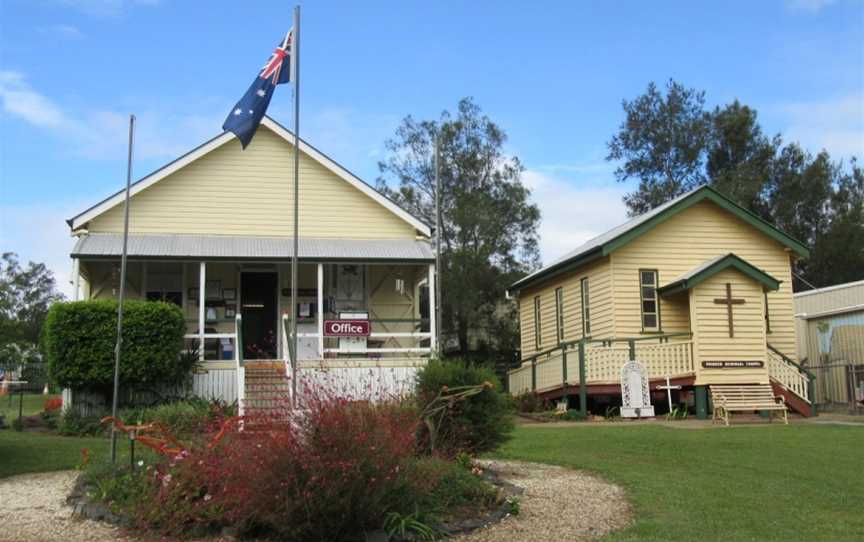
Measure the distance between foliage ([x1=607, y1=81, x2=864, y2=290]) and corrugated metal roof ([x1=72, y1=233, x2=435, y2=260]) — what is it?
30.6 meters

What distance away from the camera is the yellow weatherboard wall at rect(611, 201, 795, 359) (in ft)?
77.6

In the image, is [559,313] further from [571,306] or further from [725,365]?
[725,365]

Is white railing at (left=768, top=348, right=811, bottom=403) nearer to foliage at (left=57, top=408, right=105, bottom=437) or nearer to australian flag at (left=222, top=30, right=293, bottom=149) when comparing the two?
australian flag at (left=222, top=30, right=293, bottom=149)

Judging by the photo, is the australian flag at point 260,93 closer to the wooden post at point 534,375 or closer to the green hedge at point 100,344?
the green hedge at point 100,344

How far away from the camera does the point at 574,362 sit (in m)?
23.4

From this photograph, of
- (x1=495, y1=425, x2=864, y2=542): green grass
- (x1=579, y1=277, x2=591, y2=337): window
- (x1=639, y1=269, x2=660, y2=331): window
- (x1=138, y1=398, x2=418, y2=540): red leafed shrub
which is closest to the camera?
(x1=138, y1=398, x2=418, y2=540): red leafed shrub

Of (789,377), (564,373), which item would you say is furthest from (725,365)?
(564,373)

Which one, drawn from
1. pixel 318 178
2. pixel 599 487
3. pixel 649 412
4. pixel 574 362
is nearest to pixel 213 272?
Result: pixel 318 178

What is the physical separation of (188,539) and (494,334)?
34.7m

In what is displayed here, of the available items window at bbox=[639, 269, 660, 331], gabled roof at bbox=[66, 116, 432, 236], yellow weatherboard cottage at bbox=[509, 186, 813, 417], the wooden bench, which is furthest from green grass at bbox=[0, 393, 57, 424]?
the wooden bench

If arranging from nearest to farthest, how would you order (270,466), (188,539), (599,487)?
(270,466)
(188,539)
(599,487)

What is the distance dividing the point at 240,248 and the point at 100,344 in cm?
451

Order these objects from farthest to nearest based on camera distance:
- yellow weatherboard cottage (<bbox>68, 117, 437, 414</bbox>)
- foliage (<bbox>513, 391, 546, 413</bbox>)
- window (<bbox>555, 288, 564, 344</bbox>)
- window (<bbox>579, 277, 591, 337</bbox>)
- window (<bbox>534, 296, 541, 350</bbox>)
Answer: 1. window (<bbox>534, 296, 541, 350</bbox>)
2. window (<bbox>555, 288, 564, 344</bbox>)
3. window (<bbox>579, 277, 591, 337</bbox>)
4. foliage (<bbox>513, 391, 546, 413</bbox>)
5. yellow weatherboard cottage (<bbox>68, 117, 437, 414</bbox>)

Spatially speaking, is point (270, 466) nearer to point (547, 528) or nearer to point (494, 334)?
point (547, 528)
